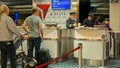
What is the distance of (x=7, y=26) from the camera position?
5875 mm

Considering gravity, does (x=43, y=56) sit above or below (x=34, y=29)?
below

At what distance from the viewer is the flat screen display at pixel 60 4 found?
421 inches

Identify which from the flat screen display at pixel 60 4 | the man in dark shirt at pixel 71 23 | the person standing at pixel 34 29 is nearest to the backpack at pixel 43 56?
the person standing at pixel 34 29

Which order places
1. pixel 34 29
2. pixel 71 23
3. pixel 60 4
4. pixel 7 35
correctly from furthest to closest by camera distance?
1. pixel 60 4
2. pixel 71 23
3. pixel 34 29
4. pixel 7 35

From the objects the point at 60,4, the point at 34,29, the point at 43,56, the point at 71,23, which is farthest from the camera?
the point at 60,4

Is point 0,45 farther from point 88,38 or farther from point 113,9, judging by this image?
point 113,9

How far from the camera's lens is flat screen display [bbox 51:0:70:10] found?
1070 centimetres

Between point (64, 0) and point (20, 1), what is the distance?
3.93m

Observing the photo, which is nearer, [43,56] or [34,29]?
[34,29]

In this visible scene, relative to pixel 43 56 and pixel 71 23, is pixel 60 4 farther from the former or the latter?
pixel 43 56

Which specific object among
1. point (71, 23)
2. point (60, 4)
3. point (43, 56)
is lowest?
point (43, 56)

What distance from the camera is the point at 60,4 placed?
1078 centimetres

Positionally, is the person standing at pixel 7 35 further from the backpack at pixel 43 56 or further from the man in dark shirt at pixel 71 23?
the man in dark shirt at pixel 71 23

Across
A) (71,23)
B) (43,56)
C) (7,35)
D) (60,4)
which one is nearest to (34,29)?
(43,56)
